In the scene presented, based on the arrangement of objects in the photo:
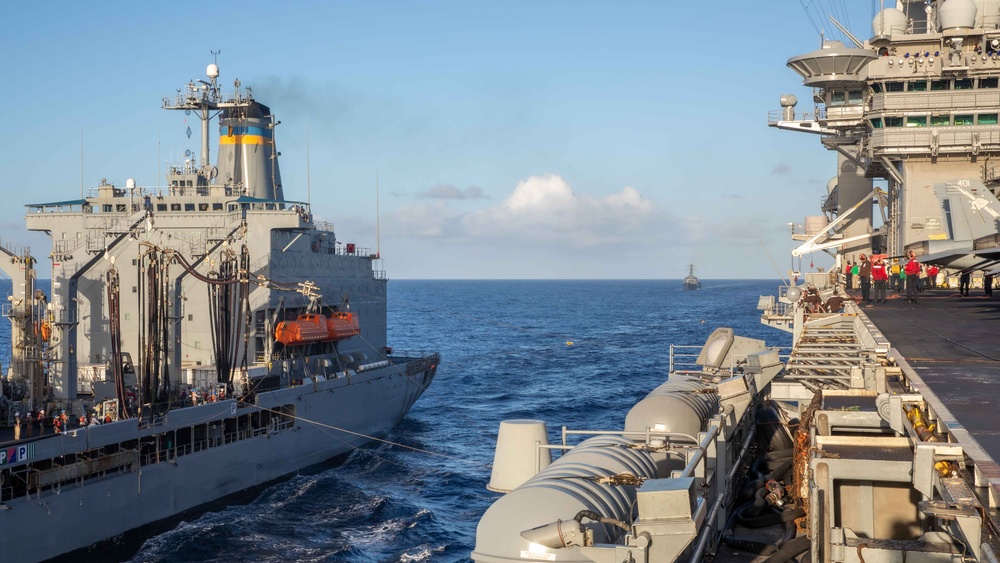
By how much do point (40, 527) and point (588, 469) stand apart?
1743cm

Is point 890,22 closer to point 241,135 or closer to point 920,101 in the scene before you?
point 920,101

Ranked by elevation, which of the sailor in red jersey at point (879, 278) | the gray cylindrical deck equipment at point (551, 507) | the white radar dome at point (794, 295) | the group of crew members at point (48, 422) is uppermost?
the sailor in red jersey at point (879, 278)

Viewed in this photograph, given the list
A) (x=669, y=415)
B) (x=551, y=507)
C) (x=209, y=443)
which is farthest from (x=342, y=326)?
(x=551, y=507)

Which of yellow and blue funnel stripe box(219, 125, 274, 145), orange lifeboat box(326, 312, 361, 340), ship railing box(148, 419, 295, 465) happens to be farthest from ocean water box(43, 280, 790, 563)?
yellow and blue funnel stripe box(219, 125, 274, 145)

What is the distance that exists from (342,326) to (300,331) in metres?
3.53

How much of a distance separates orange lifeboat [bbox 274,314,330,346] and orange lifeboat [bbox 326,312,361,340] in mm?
880

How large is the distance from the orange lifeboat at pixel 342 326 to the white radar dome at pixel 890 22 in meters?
29.6

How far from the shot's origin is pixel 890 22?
146 ft

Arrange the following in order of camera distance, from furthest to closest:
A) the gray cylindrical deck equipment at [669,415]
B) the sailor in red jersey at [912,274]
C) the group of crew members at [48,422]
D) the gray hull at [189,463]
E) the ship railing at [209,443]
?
1. the sailor in red jersey at [912,274]
2. the ship railing at [209,443]
3. the group of crew members at [48,422]
4. the gray hull at [189,463]
5. the gray cylindrical deck equipment at [669,415]

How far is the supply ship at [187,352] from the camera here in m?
24.1

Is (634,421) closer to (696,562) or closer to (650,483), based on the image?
(696,562)

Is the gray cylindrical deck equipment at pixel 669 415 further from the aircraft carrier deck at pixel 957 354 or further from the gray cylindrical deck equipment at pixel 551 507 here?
the aircraft carrier deck at pixel 957 354

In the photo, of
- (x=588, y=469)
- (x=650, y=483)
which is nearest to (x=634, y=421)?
(x=588, y=469)


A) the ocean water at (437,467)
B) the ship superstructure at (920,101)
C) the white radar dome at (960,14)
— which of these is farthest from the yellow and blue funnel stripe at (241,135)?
the white radar dome at (960,14)
